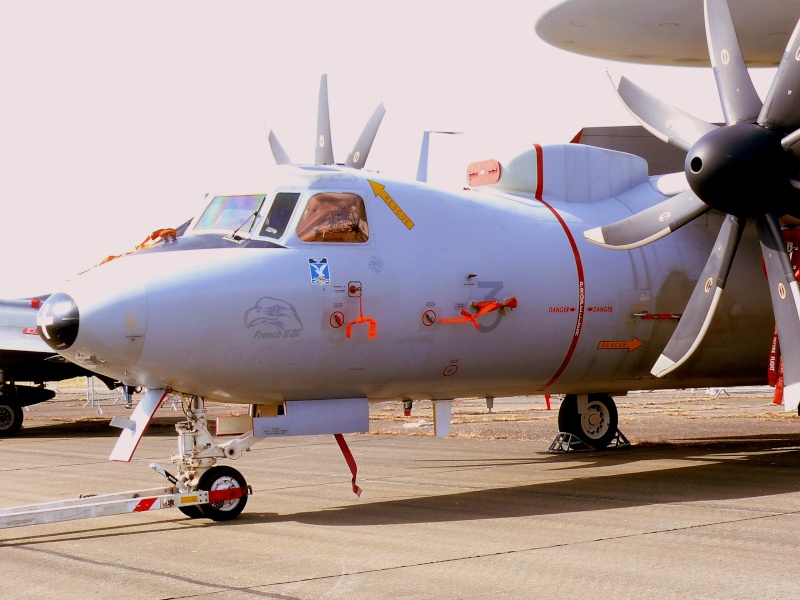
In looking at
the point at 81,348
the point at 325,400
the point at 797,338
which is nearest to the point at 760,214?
the point at 797,338

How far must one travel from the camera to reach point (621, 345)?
1329 cm

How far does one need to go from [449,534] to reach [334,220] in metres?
3.77

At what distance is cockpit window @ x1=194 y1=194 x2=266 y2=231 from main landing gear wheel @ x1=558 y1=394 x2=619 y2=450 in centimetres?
Answer: 805

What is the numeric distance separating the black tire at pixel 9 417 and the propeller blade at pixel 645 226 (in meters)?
19.4

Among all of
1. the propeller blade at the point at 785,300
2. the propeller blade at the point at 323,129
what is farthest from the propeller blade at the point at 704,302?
the propeller blade at the point at 323,129

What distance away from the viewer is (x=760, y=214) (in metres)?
11.6

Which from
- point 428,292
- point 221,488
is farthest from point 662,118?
point 221,488

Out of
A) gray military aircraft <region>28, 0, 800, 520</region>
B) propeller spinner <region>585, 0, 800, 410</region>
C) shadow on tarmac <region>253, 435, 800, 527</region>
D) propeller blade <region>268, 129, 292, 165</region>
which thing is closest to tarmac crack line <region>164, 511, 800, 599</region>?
shadow on tarmac <region>253, 435, 800, 527</region>

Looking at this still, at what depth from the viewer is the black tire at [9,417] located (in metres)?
26.4

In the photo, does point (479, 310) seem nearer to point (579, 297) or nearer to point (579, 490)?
point (579, 297)

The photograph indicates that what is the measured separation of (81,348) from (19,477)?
22.3ft

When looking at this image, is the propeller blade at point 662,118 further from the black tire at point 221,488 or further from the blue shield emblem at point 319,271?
the black tire at point 221,488

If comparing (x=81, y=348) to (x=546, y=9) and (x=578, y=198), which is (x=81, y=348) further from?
(x=546, y=9)

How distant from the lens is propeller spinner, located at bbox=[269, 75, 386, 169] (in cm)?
1327
